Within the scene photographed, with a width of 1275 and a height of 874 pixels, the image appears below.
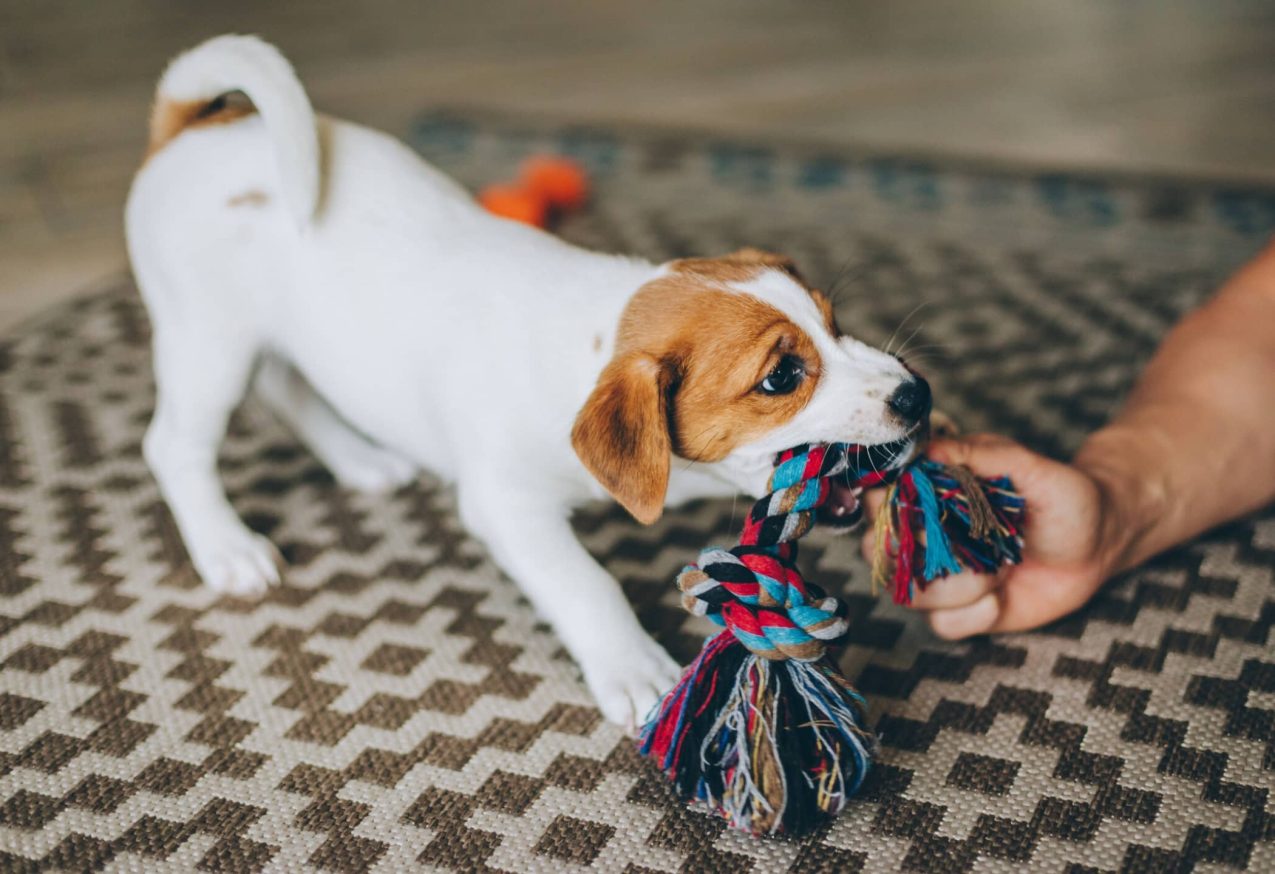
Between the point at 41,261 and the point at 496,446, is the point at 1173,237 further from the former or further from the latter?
the point at 41,261

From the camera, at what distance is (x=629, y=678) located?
42.3 inches

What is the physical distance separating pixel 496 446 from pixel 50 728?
0.44m

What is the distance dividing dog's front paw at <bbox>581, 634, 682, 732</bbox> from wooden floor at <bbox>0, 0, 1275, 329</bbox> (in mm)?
1481

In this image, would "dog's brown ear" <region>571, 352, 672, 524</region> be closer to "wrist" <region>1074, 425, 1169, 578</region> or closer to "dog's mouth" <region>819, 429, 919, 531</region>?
"dog's mouth" <region>819, 429, 919, 531</region>

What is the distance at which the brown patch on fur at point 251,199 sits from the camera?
1.32 metres

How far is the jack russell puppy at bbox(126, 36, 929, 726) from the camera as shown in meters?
1.04

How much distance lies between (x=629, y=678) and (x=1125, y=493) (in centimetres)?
48

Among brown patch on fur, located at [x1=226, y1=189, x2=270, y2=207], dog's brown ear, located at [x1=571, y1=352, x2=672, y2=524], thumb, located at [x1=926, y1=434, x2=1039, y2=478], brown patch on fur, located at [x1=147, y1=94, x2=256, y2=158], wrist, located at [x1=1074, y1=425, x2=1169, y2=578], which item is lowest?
wrist, located at [x1=1074, y1=425, x2=1169, y2=578]

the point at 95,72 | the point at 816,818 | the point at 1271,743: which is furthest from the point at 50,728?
the point at 95,72

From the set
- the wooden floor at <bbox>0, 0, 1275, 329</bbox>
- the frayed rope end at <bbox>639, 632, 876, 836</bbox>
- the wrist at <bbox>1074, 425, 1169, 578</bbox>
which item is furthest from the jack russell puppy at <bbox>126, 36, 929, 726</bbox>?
the wooden floor at <bbox>0, 0, 1275, 329</bbox>

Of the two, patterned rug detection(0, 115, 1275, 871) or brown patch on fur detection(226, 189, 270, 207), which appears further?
brown patch on fur detection(226, 189, 270, 207)

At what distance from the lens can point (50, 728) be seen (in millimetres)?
1076

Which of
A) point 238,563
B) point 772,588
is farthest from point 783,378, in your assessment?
point 238,563

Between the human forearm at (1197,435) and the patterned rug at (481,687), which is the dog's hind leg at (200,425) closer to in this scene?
the patterned rug at (481,687)
